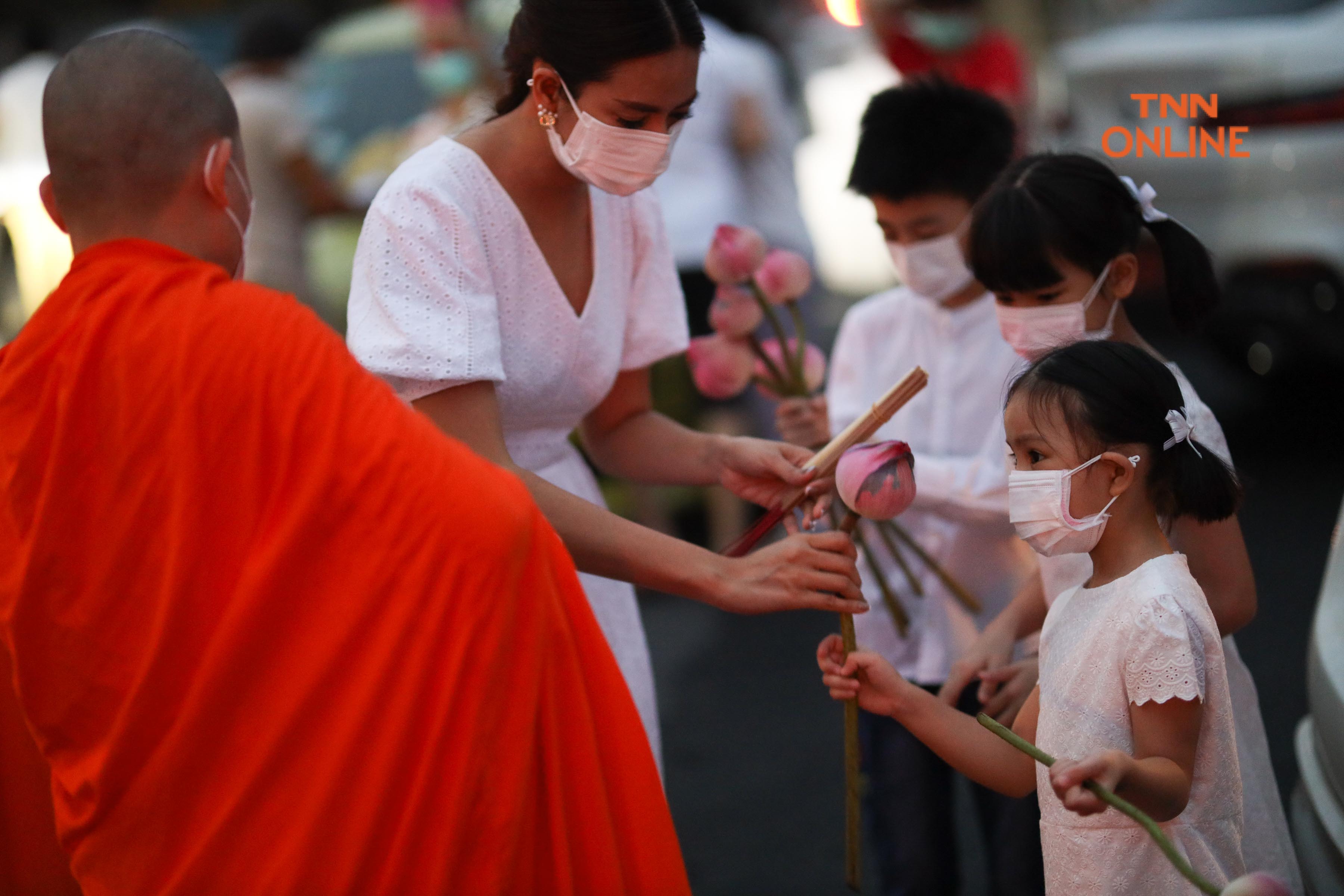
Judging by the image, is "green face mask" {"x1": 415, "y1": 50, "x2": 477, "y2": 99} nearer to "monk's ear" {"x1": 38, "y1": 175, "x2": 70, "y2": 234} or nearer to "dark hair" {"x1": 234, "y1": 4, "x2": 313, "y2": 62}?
"dark hair" {"x1": 234, "y1": 4, "x2": 313, "y2": 62}

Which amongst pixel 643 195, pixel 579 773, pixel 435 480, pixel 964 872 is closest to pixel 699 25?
pixel 643 195

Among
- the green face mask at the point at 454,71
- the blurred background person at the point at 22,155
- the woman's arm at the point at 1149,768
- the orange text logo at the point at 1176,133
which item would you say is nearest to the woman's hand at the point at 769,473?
the woman's arm at the point at 1149,768

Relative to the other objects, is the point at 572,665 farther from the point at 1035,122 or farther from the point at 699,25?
the point at 1035,122

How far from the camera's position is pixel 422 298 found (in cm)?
195

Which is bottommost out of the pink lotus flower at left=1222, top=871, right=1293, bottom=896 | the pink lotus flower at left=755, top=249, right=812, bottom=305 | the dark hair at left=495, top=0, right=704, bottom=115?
the pink lotus flower at left=1222, top=871, right=1293, bottom=896

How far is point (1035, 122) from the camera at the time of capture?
6.61m

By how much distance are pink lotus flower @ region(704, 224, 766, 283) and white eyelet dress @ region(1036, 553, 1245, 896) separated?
886 millimetres

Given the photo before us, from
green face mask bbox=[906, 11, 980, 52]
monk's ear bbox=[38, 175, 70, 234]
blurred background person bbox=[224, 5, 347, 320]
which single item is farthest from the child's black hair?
blurred background person bbox=[224, 5, 347, 320]

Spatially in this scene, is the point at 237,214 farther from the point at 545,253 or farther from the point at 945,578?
the point at 945,578

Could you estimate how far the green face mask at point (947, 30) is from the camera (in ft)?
15.6

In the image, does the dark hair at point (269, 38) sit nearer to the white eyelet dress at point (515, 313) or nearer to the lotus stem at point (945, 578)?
the white eyelet dress at point (515, 313)

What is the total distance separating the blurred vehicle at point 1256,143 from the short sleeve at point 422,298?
134 inches

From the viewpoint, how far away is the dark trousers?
2512mm

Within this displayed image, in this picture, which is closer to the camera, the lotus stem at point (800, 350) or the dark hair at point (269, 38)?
the lotus stem at point (800, 350)
